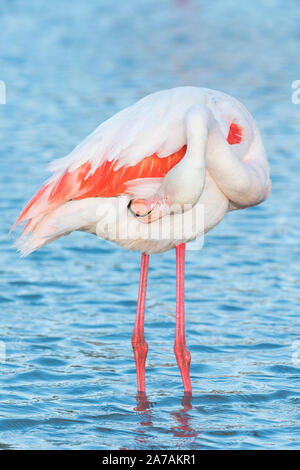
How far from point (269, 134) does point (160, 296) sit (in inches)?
210

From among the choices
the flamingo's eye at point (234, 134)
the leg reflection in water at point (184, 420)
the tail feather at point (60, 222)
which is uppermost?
the flamingo's eye at point (234, 134)

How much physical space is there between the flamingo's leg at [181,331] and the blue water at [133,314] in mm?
125

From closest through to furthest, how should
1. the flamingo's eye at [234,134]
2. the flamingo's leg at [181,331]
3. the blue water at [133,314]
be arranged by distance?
the blue water at [133,314] → the flamingo's eye at [234,134] → the flamingo's leg at [181,331]

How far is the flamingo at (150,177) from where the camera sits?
539cm

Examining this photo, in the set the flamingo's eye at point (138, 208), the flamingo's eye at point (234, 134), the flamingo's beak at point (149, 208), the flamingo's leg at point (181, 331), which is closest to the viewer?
the flamingo's beak at point (149, 208)

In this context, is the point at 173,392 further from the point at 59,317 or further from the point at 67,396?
the point at 59,317

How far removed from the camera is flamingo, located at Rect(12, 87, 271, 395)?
17.7 feet

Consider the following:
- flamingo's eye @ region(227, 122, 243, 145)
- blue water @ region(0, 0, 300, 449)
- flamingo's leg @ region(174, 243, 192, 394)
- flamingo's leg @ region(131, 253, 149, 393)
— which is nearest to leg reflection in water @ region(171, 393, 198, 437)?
blue water @ region(0, 0, 300, 449)

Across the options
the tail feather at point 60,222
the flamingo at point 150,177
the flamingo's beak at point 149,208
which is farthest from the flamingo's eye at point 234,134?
the tail feather at point 60,222

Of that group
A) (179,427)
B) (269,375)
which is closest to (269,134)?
(269,375)

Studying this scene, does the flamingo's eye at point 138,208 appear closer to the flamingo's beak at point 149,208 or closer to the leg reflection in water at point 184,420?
the flamingo's beak at point 149,208

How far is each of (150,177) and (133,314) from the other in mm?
2023

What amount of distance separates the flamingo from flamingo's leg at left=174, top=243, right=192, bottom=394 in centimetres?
25

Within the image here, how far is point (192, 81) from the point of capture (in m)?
15.5
